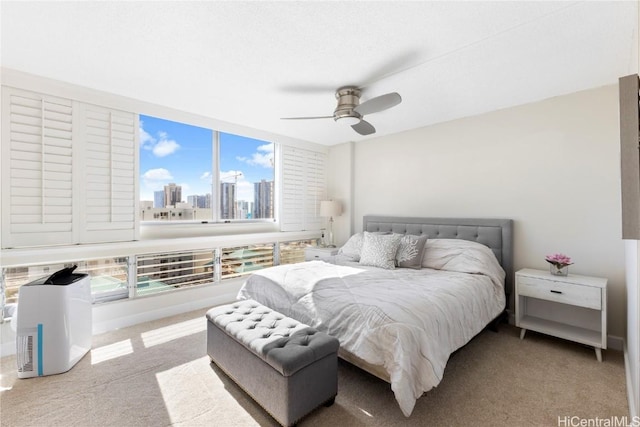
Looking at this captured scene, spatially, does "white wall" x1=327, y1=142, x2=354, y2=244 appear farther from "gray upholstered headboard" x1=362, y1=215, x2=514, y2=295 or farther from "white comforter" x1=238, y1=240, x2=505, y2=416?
"white comforter" x1=238, y1=240, x2=505, y2=416

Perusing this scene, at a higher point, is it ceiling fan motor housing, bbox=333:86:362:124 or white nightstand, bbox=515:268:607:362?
ceiling fan motor housing, bbox=333:86:362:124

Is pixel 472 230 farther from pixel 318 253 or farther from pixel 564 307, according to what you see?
pixel 318 253

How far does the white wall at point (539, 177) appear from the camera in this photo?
8.95ft

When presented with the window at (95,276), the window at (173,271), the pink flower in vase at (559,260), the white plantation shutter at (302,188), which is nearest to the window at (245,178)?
the white plantation shutter at (302,188)

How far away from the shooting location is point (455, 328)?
6.82 ft

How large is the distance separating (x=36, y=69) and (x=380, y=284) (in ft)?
11.9

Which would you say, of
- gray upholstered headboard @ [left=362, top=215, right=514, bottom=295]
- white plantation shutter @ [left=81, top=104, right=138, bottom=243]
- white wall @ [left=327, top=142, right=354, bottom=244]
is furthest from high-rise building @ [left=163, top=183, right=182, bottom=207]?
gray upholstered headboard @ [left=362, top=215, right=514, bottom=295]

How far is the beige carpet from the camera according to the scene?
70.1 inches

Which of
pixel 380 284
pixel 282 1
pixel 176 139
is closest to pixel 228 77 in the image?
pixel 282 1

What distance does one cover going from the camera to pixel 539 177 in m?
3.12

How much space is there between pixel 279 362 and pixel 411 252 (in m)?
2.14

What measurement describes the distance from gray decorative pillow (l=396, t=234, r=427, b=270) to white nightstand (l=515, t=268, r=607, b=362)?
96cm

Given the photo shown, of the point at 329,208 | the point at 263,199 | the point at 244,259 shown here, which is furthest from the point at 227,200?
the point at 329,208

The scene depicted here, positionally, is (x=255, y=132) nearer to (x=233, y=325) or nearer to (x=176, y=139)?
(x=176, y=139)
